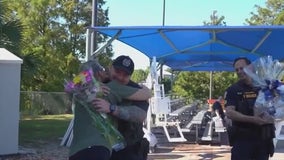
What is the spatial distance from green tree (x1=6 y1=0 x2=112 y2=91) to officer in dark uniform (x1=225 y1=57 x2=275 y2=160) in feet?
87.1

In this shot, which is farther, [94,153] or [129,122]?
[129,122]

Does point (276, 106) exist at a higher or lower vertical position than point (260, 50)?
lower

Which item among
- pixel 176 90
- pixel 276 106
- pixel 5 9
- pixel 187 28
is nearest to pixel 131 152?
pixel 276 106

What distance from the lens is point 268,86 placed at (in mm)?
5098

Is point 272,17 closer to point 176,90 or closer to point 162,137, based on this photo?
point 176,90

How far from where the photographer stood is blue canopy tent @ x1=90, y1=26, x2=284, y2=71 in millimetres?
9920

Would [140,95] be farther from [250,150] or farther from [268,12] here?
[268,12]

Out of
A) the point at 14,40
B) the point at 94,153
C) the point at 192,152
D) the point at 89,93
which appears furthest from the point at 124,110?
the point at 14,40

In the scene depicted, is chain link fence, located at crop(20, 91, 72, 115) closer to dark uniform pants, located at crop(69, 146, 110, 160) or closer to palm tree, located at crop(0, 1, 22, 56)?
palm tree, located at crop(0, 1, 22, 56)

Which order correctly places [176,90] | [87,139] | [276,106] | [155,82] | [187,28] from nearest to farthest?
[87,139], [276,106], [187,28], [155,82], [176,90]

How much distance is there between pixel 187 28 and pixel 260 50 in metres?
4.49

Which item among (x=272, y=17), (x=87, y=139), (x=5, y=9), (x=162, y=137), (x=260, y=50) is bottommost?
(x=162, y=137)

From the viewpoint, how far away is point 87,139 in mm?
3807

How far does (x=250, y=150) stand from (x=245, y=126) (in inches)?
10.2
